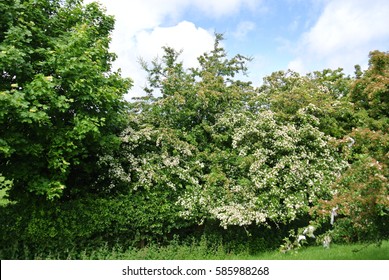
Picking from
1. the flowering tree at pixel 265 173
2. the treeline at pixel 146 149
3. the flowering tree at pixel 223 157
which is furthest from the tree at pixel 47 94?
the flowering tree at pixel 265 173

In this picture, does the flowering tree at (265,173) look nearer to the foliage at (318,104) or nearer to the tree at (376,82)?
the foliage at (318,104)

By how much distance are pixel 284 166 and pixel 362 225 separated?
3.51m

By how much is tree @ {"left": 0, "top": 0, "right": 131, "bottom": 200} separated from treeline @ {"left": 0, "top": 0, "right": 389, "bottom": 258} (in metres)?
0.03

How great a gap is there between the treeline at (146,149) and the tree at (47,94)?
0.10 ft

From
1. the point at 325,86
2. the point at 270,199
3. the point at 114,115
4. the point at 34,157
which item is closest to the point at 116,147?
the point at 114,115

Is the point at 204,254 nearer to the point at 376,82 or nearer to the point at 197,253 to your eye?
Answer: the point at 197,253

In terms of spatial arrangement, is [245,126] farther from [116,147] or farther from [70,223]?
[70,223]

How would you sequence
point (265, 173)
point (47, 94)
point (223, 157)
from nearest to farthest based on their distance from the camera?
1. point (47, 94)
2. point (265, 173)
3. point (223, 157)

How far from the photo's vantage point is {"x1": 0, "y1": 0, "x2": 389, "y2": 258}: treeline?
712cm

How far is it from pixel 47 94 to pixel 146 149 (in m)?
3.98

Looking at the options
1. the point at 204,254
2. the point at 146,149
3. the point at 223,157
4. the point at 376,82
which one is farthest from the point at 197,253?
the point at 376,82

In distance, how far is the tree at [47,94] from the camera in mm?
6645

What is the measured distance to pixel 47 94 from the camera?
662cm

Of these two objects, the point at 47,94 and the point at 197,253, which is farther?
the point at 197,253
